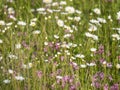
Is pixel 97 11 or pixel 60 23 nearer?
pixel 60 23

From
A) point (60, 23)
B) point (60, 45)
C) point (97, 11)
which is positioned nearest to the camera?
point (60, 45)

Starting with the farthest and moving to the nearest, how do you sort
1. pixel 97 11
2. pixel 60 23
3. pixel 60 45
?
pixel 97 11
pixel 60 23
pixel 60 45

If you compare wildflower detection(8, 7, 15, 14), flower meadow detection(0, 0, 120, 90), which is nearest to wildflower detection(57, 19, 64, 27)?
flower meadow detection(0, 0, 120, 90)

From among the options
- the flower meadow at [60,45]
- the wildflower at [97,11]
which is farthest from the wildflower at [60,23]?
the wildflower at [97,11]

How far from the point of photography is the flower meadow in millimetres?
4078

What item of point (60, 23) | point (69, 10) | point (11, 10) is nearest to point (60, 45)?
point (60, 23)

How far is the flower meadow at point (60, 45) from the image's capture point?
4.08 meters

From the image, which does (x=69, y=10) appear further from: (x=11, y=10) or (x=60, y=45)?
(x=60, y=45)

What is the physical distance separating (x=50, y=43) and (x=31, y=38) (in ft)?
1.14

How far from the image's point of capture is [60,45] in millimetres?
4926

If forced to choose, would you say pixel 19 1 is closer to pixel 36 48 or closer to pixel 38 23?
pixel 38 23

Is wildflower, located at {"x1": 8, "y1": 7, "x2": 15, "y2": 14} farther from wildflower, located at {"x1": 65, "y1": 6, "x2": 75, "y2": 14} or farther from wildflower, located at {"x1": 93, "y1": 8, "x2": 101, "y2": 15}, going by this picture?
wildflower, located at {"x1": 93, "y1": 8, "x2": 101, "y2": 15}

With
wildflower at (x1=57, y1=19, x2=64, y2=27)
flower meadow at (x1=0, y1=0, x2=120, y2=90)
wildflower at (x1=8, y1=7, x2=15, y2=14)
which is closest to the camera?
flower meadow at (x1=0, y1=0, x2=120, y2=90)

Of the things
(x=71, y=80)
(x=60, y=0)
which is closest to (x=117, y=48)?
(x=71, y=80)
